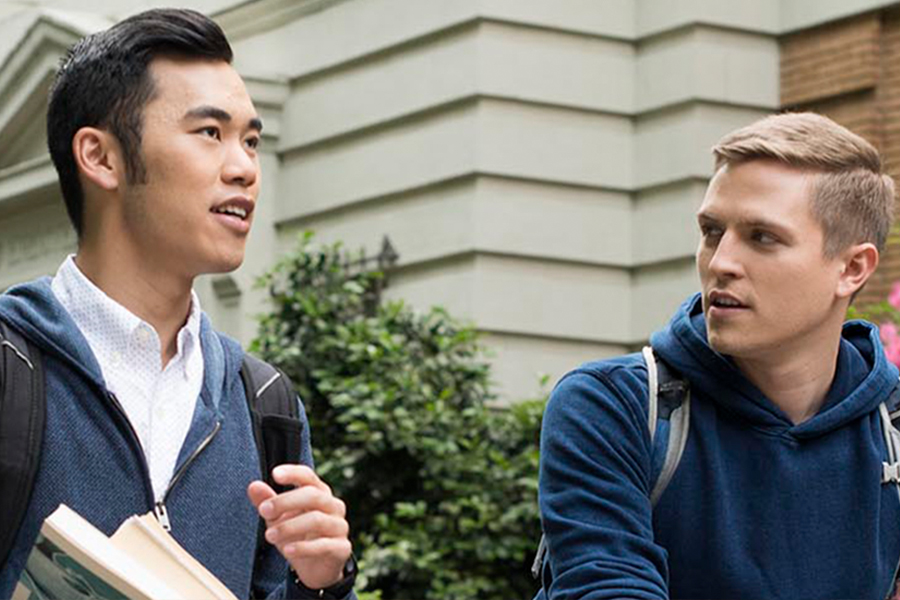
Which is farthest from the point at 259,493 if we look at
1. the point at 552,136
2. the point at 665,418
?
the point at 552,136

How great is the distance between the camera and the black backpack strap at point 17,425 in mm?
3266

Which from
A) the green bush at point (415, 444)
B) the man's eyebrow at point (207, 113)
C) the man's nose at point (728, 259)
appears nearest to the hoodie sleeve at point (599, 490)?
the man's nose at point (728, 259)

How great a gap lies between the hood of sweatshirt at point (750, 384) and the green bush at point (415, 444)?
6.29 metres

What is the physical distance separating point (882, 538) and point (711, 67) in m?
8.48

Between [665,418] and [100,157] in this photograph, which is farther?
[665,418]

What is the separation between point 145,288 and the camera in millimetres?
3619

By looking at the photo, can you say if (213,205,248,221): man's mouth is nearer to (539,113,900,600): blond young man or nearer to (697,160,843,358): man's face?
(539,113,900,600): blond young man

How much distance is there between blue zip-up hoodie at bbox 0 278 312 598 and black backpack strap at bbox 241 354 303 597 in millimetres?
25

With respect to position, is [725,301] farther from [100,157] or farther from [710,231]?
[100,157]

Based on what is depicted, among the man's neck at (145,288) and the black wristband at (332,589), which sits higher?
the man's neck at (145,288)

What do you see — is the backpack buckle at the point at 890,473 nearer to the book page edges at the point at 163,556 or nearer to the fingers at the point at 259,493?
the fingers at the point at 259,493

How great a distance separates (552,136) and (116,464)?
903 cm

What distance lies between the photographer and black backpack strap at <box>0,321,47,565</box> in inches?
129

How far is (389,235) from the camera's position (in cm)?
1264
